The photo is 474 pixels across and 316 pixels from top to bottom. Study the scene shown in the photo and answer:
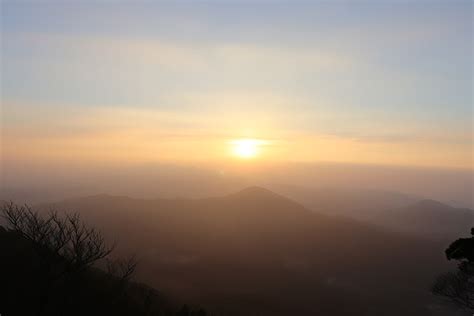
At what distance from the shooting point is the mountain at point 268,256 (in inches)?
2174

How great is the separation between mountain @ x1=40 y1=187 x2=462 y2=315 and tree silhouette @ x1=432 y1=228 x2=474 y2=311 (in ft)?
109

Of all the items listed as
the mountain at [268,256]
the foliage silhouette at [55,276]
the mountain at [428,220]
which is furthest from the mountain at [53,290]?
the mountain at [428,220]

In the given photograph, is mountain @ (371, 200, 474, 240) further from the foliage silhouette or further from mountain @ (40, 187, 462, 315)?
the foliage silhouette

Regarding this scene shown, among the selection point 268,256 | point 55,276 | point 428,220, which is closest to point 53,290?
point 55,276

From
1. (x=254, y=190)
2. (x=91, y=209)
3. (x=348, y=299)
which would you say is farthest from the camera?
(x=254, y=190)

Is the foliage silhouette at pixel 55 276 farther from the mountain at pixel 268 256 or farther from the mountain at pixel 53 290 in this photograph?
the mountain at pixel 268 256

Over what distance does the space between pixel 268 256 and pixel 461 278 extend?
202 feet

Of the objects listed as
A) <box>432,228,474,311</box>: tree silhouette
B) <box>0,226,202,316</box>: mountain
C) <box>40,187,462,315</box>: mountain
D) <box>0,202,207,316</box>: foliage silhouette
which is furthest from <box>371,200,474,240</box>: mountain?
<box>0,202,207,316</box>: foliage silhouette

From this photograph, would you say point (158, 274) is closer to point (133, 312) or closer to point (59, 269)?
point (133, 312)

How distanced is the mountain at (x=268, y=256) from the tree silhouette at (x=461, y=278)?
3327 centimetres

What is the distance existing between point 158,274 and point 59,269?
39986 millimetres

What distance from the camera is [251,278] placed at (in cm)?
6406

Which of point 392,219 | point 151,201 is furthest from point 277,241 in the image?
point 392,219

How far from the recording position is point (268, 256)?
77875mm
